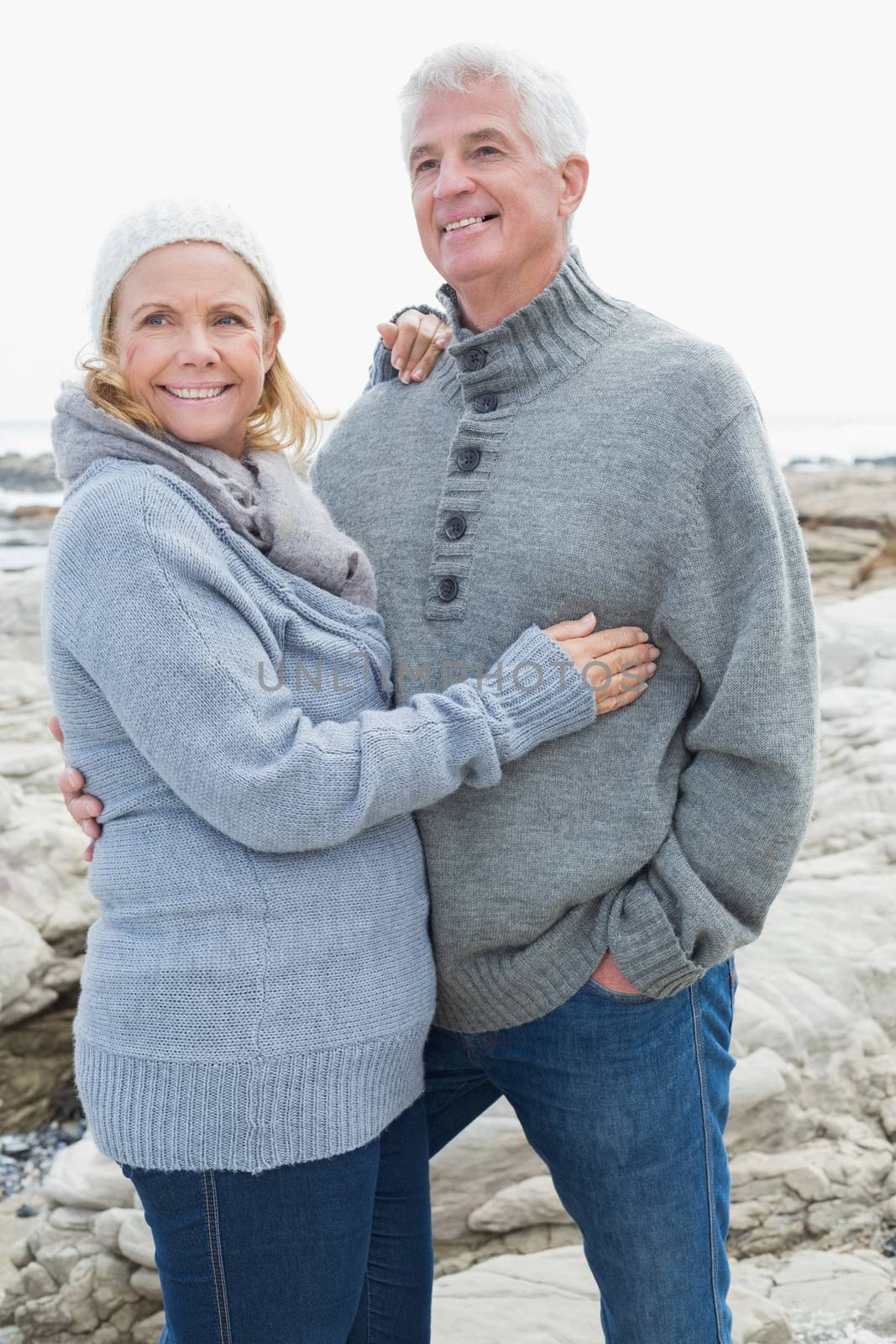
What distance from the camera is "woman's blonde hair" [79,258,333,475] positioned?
1669 millimetres

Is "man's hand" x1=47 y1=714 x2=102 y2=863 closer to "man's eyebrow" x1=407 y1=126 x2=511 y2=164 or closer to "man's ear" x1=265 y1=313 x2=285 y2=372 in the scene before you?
"man's ear" x1=265 y1=313 x2=285 y2=372

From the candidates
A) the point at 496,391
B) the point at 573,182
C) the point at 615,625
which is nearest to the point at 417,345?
the point at 496,391

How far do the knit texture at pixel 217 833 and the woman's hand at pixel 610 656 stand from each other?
192mm

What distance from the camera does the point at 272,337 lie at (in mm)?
1848

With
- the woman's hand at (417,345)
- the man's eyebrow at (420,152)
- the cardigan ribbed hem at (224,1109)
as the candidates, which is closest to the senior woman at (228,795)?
the cardigan ribbed hem at (224,1109)

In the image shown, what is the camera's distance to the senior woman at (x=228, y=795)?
1470 millimetres

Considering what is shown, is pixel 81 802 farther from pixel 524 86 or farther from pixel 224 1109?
pixel 524 86

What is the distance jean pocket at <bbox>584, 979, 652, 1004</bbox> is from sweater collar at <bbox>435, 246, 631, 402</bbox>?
92 cm

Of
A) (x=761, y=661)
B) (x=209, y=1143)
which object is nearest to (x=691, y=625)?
(x=761, y=661)

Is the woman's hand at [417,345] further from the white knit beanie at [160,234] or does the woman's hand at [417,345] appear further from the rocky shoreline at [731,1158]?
the rocky shoreline at [731,1158]

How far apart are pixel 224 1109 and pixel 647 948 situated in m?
0.63

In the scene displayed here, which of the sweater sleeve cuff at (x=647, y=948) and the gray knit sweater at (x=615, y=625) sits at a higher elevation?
the gray knit sweater at (x=615, y=625)

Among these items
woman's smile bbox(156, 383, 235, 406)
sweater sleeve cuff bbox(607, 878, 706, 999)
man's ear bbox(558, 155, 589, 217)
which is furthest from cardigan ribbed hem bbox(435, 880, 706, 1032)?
man's ear bbox(558, 155, 589, 217)

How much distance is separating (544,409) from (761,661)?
1.73 feet
